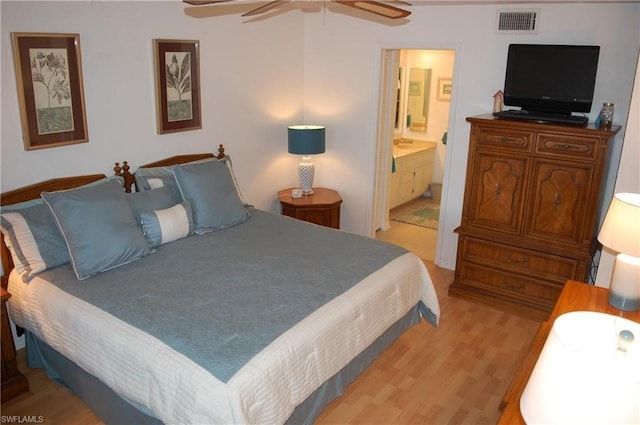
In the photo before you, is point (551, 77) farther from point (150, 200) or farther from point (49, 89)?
point (49, 89)

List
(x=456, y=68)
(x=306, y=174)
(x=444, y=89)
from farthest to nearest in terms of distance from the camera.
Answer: (x=444, y=89) → (x=306, y=174) → (x=456, y=68)

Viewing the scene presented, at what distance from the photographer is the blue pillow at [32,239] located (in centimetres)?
293

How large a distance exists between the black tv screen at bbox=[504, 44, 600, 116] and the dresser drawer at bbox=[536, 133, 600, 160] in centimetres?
31

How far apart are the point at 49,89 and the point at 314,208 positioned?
239 centimetres

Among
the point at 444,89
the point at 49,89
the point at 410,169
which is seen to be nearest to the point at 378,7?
the point at 49,89

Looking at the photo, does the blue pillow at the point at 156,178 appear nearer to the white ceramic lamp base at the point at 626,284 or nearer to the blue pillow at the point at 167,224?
the blue pillow at the point at 167,224

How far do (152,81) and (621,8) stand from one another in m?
3.39

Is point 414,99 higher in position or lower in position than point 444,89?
lower

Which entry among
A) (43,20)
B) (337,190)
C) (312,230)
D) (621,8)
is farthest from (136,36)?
(621,8)

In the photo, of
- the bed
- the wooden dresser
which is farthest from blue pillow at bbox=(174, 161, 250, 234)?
the wooden dresser

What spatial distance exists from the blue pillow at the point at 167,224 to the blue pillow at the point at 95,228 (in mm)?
140

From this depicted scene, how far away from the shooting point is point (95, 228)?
118 inches

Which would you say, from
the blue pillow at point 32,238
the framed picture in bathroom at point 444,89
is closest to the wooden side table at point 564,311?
the blue pillow at point 32,238

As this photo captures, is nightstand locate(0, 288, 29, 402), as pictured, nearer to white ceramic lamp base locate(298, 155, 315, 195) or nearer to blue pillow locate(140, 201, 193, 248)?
blue pillow locate(140, 201, 193, 248)
